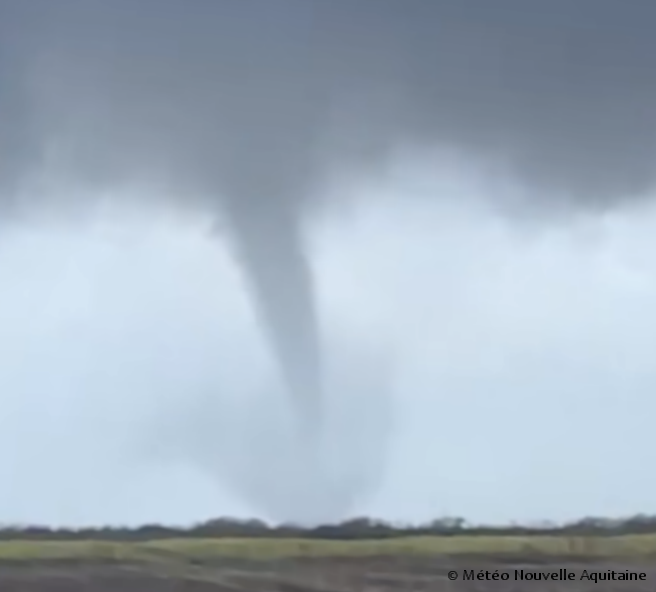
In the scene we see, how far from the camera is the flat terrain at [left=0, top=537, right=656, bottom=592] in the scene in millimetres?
40969

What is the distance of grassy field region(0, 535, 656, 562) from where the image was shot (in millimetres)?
45656

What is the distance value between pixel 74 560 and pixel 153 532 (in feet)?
33.9

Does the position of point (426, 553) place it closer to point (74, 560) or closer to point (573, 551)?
point (573, 551)

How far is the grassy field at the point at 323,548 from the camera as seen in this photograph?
45.7 m

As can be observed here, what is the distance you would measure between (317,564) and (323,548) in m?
2.63

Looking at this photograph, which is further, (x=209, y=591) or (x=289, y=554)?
(x=289, y=554)

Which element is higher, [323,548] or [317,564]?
[323,548]

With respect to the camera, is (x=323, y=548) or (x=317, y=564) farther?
(x=323, y=548)

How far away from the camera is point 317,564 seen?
144ft

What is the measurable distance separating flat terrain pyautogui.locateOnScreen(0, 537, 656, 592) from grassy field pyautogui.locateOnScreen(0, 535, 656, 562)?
1.4 inches

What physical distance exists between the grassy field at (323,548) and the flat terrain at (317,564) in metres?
0.03

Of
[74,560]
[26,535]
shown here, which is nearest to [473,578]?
[74,560]

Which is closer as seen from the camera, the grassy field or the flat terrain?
the flat terrain

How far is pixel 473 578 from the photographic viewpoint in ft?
135
